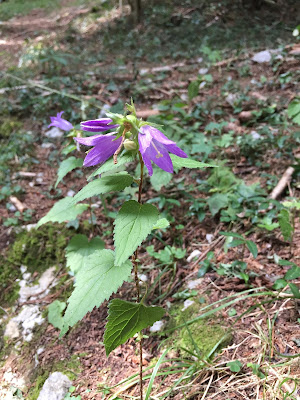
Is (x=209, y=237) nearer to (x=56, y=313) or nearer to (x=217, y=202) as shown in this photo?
(x=217, y=202)

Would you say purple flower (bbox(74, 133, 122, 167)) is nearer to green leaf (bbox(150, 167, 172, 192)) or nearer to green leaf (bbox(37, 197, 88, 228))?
green leaf (bbox(37, 197, 88, 228))

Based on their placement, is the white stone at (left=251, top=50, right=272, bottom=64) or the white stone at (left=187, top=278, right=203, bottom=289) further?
the white stone at (left=251, top=50, right=272, bottom=64)

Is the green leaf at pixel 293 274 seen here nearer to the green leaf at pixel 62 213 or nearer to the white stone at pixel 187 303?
the white stone at pixel 187 303

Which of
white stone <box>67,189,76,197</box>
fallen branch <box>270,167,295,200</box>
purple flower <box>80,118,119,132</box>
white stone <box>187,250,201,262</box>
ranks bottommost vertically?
white stone <box>187,250,201,262</box>

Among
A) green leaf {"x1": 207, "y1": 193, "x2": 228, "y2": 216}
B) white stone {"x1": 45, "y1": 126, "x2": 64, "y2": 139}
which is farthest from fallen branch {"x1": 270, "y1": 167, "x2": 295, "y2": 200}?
white stone {"x1": 45, "y1": 126, "x2": 64, "y2": 139}

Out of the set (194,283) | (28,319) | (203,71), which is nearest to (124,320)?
(194,283)

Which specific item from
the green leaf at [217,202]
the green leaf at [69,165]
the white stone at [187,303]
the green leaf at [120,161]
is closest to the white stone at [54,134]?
the green leaf at [69,165]

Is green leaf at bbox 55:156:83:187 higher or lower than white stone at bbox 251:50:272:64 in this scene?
higher
